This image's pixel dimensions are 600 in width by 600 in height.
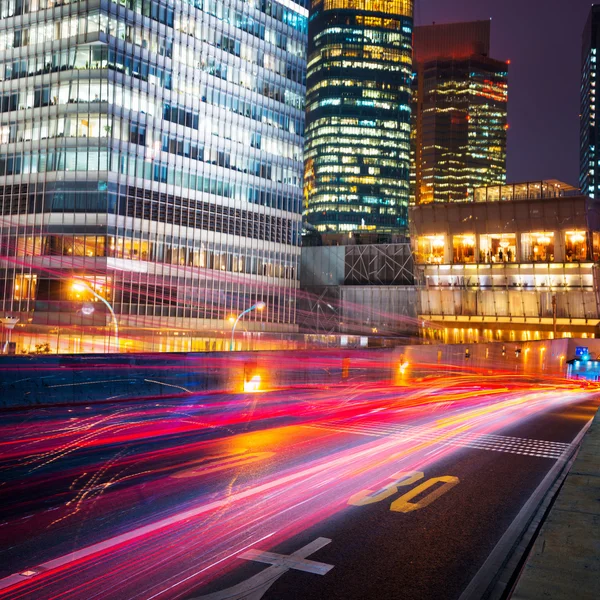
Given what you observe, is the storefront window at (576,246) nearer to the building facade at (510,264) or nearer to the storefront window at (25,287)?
the building facade at (510,264)

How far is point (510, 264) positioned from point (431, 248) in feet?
32.2

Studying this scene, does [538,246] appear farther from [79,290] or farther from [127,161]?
[79,290]

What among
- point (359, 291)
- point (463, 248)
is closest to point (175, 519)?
point (463, 248)

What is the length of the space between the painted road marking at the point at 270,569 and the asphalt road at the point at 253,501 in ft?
0.09

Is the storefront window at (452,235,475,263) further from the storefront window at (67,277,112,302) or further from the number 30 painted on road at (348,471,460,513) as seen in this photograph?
the number 30 painted on road at (348,471,460,513)

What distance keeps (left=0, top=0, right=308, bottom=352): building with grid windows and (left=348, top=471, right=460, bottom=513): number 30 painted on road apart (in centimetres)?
5534

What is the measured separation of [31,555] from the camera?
7629 mm

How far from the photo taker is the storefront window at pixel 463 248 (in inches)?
3206

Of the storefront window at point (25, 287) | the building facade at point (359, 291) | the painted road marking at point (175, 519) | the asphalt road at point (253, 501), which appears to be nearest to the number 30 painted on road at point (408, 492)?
the asphalt road at point (253, 501)

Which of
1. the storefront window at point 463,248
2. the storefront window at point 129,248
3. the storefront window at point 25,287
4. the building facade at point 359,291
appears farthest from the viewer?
the building facade at point 359,291

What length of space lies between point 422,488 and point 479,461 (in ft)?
10.4

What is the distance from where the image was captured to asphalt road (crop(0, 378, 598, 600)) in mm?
7238

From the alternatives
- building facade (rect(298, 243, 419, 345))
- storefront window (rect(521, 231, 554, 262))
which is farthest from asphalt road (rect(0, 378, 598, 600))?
building facade (rect(298, 243, 419, 345))

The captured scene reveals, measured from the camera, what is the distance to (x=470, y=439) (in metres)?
17.2
